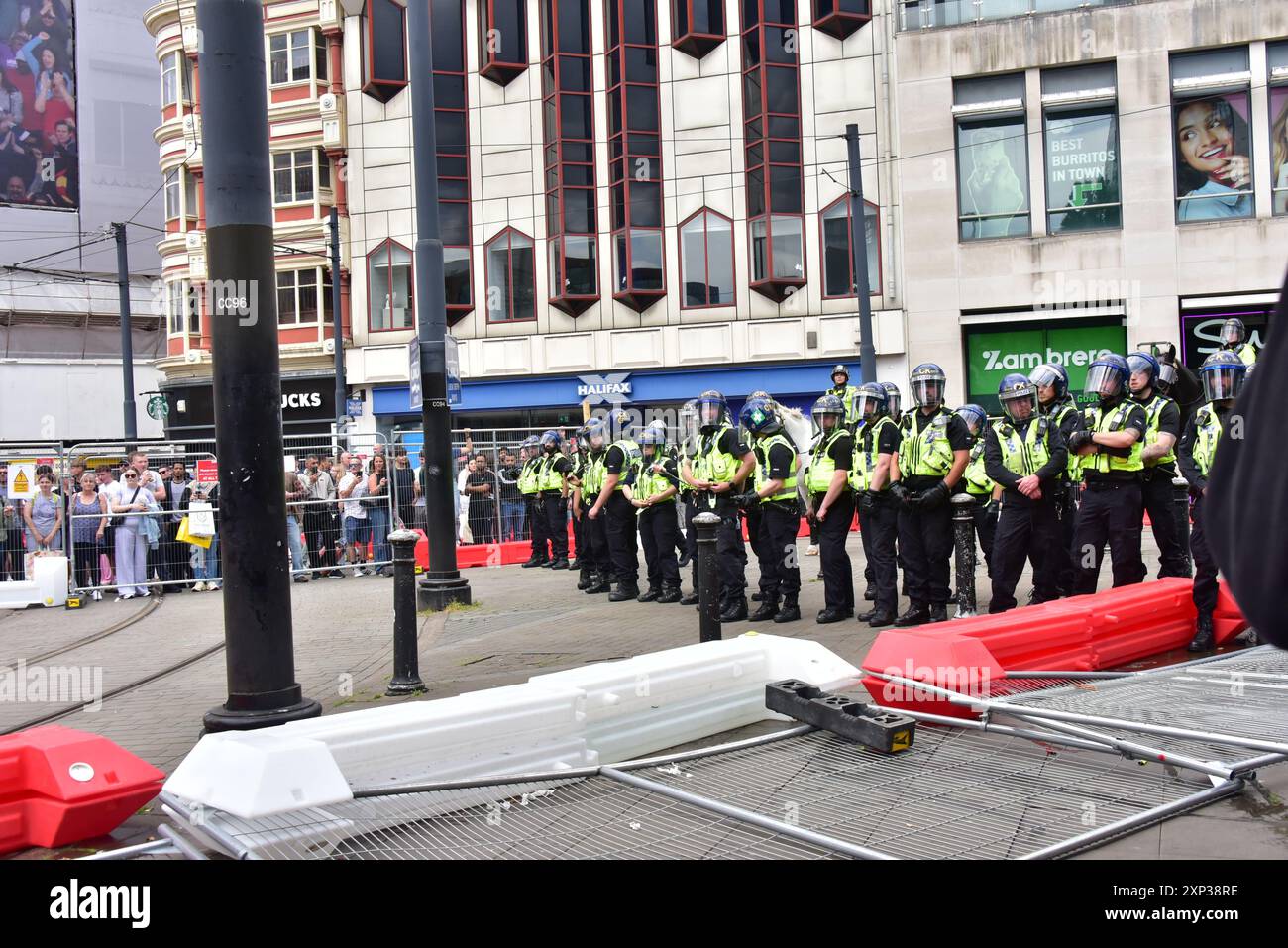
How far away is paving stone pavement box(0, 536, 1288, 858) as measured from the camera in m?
4.61

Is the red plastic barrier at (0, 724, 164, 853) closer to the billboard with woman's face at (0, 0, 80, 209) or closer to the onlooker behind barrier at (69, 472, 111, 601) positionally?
the onlooker behind barrier at (69, 472, 111, 601)

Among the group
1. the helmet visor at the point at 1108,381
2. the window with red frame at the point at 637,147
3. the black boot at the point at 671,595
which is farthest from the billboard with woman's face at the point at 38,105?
the helmet visor at the point at 1108,381

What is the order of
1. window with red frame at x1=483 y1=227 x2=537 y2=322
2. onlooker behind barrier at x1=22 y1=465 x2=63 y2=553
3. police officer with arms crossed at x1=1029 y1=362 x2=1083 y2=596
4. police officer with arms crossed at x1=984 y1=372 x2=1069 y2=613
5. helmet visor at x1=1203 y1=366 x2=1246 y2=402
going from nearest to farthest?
helmet visor at x1=1203 y1=366 x2=1246 y2=402 → police officer with arms crossed at x1=984 y1=372 x2=1069 y2=613 → police officer with arms crossed at x1=1029 y1=362 x2=1083 y2=596 → onlooker behind barrier at x1=22 y1=465 x2=63 y2=553 → window with red frame at x1=483 y1=227 x2=537 y2=322

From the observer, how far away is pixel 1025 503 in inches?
369

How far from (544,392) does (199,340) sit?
43.2 feet

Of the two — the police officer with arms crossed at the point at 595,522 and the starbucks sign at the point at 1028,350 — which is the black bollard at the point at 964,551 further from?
the starbucks sign at the point at 1028,350

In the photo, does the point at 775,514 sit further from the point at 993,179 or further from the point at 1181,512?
the point at 993,179

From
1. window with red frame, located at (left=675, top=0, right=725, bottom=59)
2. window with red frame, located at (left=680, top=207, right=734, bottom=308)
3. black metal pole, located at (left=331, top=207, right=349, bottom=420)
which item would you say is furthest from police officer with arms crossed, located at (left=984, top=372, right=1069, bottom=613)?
window with red frame, located at (left=675, top=0, right=725, bottom=59)

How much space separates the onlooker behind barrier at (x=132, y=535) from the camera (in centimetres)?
1554

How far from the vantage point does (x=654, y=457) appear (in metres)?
12.9

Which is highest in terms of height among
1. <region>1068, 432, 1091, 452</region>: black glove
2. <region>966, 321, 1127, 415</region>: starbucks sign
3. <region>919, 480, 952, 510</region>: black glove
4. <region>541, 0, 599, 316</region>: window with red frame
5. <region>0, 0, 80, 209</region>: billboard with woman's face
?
<region>0, 0, 80, 209</region>: billboard with woman's face

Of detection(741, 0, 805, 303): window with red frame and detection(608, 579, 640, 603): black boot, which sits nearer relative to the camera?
detection(608, 579, 640, 603): black boot

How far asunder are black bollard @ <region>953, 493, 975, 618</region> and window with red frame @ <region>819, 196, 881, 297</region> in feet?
73.6

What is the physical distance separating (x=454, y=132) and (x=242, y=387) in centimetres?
2956
